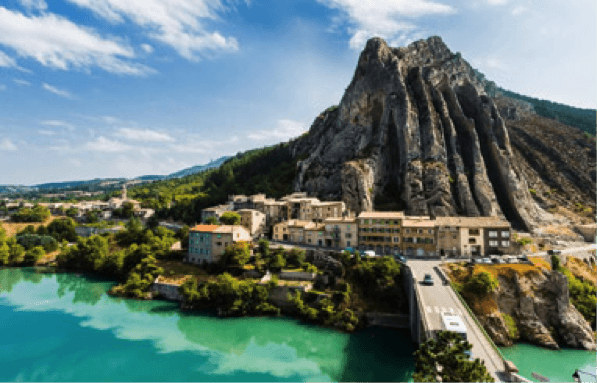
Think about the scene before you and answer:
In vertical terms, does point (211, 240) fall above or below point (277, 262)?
above

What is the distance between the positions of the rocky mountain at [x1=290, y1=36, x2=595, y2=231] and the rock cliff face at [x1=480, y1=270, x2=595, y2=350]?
1155 inches

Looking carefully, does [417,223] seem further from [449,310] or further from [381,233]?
[449,310]

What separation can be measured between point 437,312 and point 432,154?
2185 inches

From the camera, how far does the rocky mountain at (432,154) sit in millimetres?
70000

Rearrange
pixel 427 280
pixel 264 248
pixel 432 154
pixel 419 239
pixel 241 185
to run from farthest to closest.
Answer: pixel 241 185 < pixel 432 154 < pixel 264 248 < pixel 419 239 < pixel 427 280

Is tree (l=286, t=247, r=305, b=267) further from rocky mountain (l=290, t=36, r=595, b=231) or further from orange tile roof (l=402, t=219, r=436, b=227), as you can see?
rocky mountain (l=290, t=36, r=595, b=231)

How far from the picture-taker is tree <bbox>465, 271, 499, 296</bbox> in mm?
34188

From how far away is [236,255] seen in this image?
155ft

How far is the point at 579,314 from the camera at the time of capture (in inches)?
1426

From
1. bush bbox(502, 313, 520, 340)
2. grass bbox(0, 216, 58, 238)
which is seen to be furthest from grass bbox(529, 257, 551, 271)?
grass bbox(0, 216, 58, 238)

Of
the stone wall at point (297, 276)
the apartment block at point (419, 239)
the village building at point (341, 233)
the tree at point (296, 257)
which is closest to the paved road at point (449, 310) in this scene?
the apartment block at point (419, 239)

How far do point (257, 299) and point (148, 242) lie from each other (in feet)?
95.4

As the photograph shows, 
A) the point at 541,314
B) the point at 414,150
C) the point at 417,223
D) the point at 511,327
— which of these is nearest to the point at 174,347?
the point at 511,327

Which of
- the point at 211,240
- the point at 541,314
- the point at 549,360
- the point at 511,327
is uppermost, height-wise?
the point at 211,240
